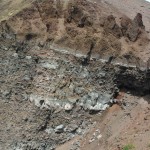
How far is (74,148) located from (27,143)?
2.96 metres

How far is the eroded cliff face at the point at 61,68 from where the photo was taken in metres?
35.2

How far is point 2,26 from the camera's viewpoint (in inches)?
1518

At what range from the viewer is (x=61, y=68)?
36.9 m

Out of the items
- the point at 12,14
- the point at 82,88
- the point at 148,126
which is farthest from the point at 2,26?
the point at 148,126

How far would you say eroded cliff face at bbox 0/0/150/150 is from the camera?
1388 inches

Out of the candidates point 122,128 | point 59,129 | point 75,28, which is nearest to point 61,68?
point 75,28

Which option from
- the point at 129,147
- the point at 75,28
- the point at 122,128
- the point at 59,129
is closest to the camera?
the point at 129,147

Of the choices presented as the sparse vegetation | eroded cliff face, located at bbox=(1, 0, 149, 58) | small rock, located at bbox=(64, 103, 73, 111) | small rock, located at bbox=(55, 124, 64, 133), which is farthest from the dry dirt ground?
eroded cliff face, located at bbox=(1, 0, 149, 58)

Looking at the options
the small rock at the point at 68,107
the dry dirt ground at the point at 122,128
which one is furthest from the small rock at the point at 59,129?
the small rock at the point at 68,107

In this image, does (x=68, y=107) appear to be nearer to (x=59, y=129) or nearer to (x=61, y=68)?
(x=59, y=129)

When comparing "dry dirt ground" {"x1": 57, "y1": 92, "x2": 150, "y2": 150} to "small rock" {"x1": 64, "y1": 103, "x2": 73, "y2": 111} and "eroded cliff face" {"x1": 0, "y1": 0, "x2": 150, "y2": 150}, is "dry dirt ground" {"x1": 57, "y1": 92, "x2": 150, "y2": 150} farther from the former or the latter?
"small rock" {"x1": 64, "y1": 103, "x2": 73, "y2": 111}

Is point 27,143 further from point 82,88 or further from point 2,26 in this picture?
point 2,26

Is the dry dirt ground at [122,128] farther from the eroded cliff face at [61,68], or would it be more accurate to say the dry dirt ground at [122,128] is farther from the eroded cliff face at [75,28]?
the eroded cliff face at [75,28]

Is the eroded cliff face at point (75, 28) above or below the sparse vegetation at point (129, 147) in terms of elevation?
above
